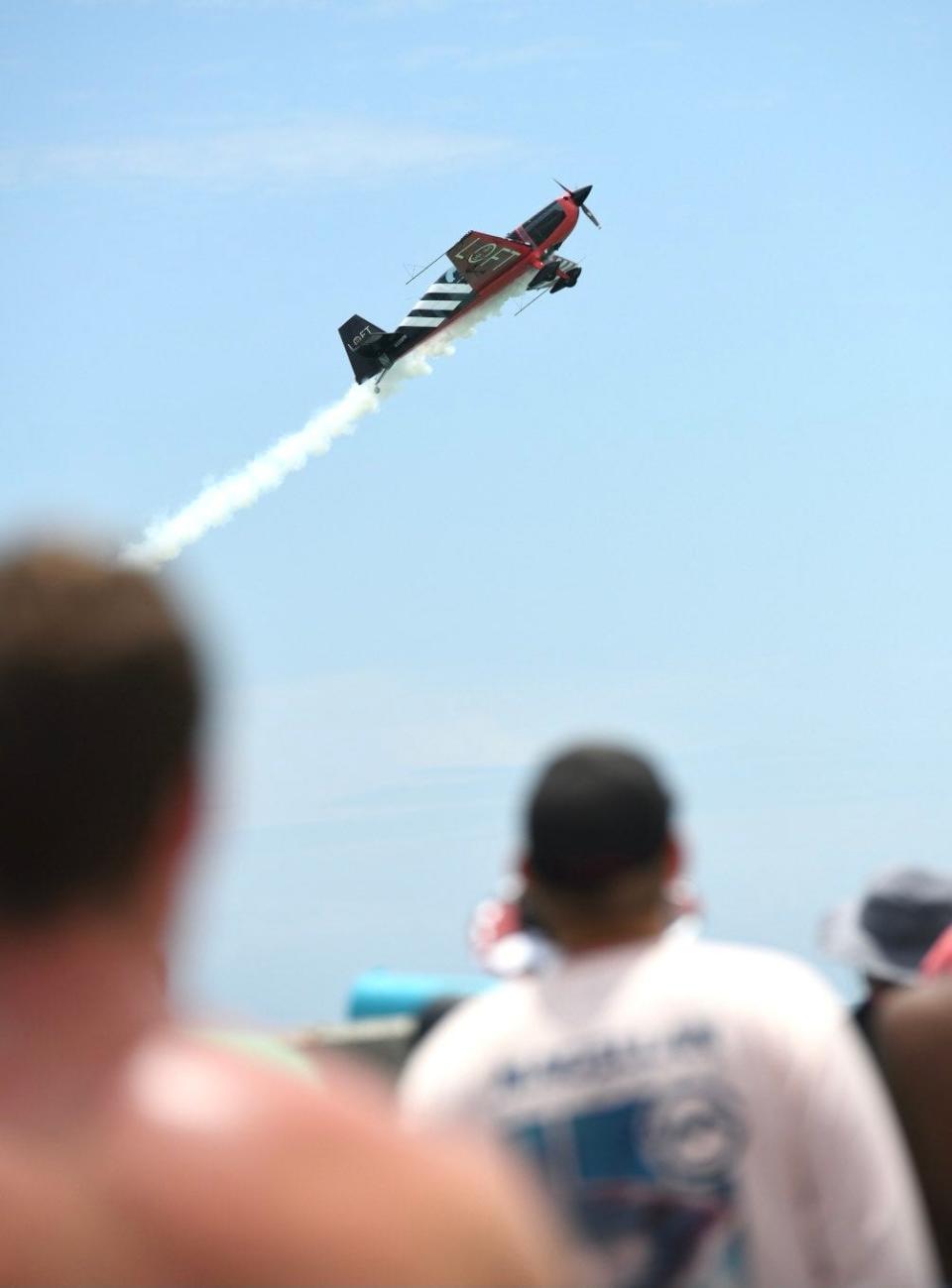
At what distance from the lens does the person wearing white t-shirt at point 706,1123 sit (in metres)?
3.40

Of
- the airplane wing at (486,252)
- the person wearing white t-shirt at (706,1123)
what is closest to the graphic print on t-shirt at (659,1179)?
the person wearing white t-shirt at (706,1123)

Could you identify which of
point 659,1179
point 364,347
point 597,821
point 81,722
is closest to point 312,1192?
point 81,722

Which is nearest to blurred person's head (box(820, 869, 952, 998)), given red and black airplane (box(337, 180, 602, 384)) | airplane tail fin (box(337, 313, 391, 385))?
red and black airplane (box(337, 180, 602, 384))

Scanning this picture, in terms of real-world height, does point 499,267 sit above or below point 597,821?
above

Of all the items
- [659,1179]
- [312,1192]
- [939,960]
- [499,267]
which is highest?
[499,267]

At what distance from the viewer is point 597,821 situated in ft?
11.9

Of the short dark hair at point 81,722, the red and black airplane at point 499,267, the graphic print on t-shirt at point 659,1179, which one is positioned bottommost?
the graphic print on t-shirt at point 659,1179

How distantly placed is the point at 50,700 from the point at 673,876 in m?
2.21

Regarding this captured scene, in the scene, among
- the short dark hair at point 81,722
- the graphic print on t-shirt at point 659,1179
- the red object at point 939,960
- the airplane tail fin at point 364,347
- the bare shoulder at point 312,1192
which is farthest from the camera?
the airplane tail fin at point 364,347

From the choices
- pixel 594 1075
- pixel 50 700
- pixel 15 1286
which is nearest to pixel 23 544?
pixel 50 700

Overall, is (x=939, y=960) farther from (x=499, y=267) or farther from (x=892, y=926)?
(x=499, y=267)

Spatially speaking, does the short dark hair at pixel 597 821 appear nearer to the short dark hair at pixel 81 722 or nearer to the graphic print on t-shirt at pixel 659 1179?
the graphic print on t-shirt at pixel 659 1179

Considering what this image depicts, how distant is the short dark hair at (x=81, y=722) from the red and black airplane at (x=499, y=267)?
43897 mm

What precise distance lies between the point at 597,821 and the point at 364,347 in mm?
45454
